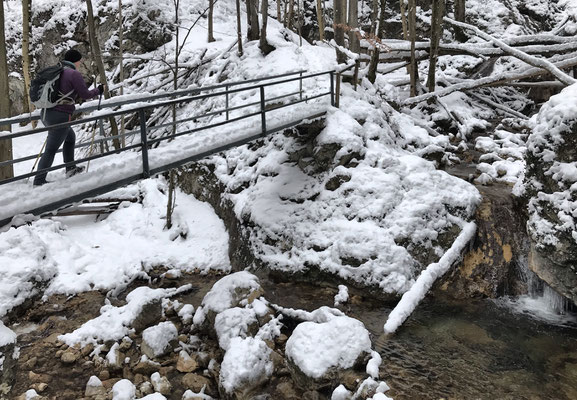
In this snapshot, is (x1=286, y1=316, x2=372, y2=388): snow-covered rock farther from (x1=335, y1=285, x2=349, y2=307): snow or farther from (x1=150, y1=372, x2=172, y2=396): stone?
(x1=150, y1=372, x2=172, y2=396): stone

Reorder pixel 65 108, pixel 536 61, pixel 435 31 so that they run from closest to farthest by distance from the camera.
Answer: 1. pixel 65 108
2. pixel 536 61
3. pixel 435 31

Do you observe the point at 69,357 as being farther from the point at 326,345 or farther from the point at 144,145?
the point at 326,345

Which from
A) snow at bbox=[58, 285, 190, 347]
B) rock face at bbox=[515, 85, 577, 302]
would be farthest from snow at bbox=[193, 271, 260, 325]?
rock face at bbox=[515, 85, 577, 302]

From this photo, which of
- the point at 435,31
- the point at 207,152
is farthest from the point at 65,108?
the point at 435,31

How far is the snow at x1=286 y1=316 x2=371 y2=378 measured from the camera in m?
5.62

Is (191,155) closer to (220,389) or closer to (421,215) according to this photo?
(220,389)

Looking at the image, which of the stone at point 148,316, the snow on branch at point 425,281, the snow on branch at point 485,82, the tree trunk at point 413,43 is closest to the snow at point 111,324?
the stone at point 148,316

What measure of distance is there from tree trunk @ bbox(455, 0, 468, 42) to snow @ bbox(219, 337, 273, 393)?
16.3 metres

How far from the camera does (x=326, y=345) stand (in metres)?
5.77

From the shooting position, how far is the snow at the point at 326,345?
5.62 metres

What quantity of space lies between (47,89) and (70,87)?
29 cm

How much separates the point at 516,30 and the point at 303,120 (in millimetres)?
15250

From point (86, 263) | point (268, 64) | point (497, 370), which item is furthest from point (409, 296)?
point (268, 64)

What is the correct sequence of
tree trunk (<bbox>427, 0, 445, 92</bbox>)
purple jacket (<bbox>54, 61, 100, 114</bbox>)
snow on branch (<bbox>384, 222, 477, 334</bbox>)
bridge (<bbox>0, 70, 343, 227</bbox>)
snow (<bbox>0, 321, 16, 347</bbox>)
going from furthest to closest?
tree trunk (<bbox>427, 0, 445, 92</bbox>) < snow on branch (<bbox>384, 222, 477, 334</bbox>) < purple jacket (<bbox>54, 61, 100, 114</bbox>) < bridge (<bbox>0, 70, 343, 227</bbox>) < snow (<bbox>0, 321, 16, 347</bbox>)
